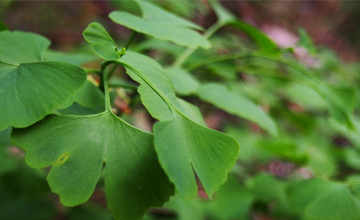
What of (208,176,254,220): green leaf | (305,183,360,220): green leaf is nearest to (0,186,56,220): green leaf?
(208,176,254,220): green leaf

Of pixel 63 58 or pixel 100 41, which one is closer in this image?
pixel 100 41

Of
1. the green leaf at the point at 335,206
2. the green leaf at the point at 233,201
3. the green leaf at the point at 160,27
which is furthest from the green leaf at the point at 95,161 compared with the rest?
the green leaf at the point at 233,201

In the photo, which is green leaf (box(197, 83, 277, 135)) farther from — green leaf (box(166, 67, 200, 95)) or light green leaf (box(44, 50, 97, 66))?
light green leaf (box(44, 50, 97, 66))

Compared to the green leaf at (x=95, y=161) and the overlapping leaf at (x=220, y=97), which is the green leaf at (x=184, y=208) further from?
the green leaf at (x=95, y=161)

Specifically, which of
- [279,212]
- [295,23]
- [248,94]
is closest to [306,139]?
[248,94]

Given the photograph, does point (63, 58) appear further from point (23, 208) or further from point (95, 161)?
point (23, 208)

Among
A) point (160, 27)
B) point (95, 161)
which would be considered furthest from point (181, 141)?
point (160, 27)
